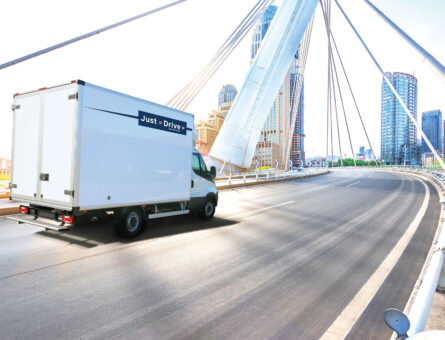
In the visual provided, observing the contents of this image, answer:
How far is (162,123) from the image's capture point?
7.13m

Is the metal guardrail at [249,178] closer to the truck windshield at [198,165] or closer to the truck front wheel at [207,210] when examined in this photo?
the truck front wheel at [207,210]

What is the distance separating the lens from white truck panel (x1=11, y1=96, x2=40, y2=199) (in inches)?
241

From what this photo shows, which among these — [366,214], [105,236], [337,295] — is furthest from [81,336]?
[366,214]

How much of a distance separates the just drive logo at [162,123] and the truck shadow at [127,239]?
269 cm

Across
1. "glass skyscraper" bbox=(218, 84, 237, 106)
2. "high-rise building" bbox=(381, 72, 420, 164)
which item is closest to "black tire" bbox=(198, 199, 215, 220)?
"high-rise building" bbox=(381, 72, 420, 164)

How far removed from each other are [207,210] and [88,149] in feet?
14.3

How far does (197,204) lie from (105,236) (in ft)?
9.53

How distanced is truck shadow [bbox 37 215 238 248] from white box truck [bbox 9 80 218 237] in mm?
348

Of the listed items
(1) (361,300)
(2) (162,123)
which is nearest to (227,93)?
(2) (162,123)

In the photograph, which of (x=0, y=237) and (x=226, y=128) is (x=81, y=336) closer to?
(x=0, y=237)

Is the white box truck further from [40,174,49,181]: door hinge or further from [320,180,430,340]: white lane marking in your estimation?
[320,180,430,340]: white lane marking

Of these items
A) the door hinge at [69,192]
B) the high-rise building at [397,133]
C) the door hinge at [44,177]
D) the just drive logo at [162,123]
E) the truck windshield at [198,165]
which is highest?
the high-rise building at [397,133]

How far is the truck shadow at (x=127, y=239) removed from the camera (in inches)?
242

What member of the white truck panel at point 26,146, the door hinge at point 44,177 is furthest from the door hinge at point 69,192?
the white truck panel at point 26,146
